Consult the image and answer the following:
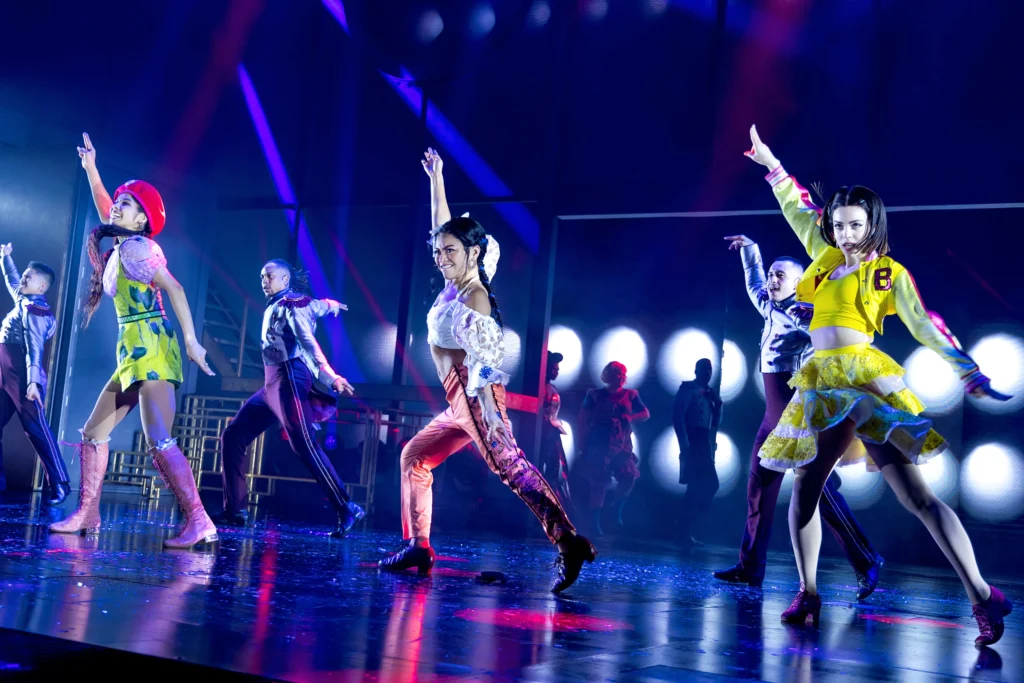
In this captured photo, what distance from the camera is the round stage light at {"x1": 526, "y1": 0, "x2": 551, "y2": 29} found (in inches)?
393

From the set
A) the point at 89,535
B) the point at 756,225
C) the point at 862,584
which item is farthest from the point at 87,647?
the point at 756,225

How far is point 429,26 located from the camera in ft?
34.7

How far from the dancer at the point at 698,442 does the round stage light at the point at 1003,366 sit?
2.30 meters

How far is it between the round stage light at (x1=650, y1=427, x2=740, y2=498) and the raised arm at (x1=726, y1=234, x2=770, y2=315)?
4.63 metres

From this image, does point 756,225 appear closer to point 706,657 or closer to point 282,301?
point 282,301

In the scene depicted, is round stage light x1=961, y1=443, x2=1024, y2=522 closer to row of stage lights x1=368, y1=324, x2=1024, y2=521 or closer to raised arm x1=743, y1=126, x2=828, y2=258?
row of stage lights x1=368, y1=324, x2=1024, y2=521

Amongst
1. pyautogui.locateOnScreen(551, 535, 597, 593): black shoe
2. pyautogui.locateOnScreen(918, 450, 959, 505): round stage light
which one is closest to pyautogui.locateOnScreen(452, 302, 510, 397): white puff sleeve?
pyautogui.locateOnScreen(551, 535, 597, 593): black shoe

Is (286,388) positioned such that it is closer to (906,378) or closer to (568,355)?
(568,355)

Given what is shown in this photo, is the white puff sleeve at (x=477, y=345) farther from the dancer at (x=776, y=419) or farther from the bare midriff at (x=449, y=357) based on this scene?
the dancer at (x=776, y=419)

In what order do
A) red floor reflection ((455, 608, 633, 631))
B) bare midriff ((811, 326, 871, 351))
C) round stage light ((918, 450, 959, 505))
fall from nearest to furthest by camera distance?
red floor reflection ((455, 608, 633, 631)), bare midriff ((811, 326, 871, 351)), round stage light ((918, 450, 959, 505))

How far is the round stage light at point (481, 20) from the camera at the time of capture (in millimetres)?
10203

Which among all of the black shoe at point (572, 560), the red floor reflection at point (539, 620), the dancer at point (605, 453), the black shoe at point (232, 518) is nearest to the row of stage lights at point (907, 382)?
the dancer at point (605, 453)

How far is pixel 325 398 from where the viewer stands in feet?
23.1

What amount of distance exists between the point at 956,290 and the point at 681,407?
2.81 m
